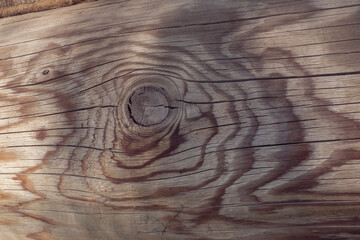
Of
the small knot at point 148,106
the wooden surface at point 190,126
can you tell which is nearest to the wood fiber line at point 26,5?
the wooden surface at point 190,126

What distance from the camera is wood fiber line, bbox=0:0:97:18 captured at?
1846 millimetres

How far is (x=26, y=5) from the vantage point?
1.91 m

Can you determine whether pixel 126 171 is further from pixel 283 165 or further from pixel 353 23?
pixel 353 23

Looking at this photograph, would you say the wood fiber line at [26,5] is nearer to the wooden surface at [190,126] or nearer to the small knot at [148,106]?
the wooden surface at [190,126]

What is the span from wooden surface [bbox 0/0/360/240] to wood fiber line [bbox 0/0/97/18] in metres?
0.23

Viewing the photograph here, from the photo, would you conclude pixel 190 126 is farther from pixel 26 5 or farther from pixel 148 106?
pixel 26 5

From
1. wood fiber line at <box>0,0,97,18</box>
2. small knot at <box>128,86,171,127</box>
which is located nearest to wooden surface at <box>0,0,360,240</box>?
small knot at <box>128,86,171,127</box>

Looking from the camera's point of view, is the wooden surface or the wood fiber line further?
the wood fiber line

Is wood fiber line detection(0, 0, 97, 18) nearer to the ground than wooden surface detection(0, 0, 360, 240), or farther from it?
farther from it

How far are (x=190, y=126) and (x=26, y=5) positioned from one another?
1.04m

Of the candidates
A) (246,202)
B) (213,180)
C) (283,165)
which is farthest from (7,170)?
(283,165)

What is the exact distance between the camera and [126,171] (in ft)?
4.83

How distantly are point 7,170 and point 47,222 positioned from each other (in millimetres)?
261

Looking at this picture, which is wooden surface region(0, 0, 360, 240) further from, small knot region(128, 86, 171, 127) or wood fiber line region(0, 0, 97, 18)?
wood fiber line region(0, 0, 97, 18)
